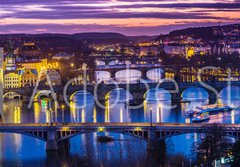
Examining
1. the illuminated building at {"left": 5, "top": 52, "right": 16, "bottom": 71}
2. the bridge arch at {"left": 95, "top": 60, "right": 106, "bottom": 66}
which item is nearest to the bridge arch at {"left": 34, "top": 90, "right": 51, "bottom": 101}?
the illuminated building at {"left": 5, "top": 52, "right": 16, "bottom": 71}

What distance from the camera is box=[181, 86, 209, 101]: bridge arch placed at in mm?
19031

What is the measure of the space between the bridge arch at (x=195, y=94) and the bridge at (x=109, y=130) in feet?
22.6

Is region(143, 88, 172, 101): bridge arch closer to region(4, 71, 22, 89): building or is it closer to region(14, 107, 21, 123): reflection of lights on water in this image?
region(14, 107, 21, 123): reflection of lights on water

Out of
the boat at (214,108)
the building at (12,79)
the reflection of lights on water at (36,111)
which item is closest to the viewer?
the reflection of lights on water at (36,111)

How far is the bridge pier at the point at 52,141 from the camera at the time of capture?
11.8 meters

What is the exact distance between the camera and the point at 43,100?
20.1 metres

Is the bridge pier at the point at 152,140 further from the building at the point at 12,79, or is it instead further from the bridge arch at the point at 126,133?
the building at the point at 12,79

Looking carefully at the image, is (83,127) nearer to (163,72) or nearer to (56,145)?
(56,145)

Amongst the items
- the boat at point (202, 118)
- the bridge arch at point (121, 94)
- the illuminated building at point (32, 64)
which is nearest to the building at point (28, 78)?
the bridge arch at point (121, 94)

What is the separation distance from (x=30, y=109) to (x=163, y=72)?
12370 millimetres

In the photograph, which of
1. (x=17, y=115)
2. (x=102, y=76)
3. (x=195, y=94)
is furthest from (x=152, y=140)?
(x=102, y=76)

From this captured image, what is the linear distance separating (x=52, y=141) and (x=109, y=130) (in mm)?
940

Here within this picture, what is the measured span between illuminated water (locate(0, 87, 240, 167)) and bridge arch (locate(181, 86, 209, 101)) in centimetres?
3

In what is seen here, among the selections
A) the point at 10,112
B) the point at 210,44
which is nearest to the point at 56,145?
the point at 10,112
